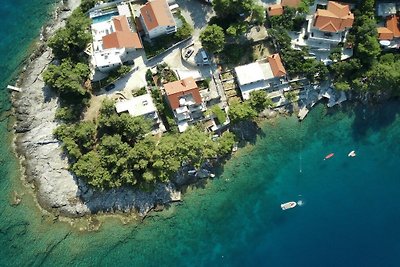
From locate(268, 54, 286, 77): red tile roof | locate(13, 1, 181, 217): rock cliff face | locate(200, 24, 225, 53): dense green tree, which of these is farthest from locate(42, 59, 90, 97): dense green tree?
locate(268, 54, 286, 77): red tile roof

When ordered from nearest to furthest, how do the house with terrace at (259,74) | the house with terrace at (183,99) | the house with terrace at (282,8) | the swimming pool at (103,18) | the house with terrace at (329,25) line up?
the house with terrace at (183,99) < the house with terrace at (329,25) < the house with terrace at (259,74) < the house with terrace at (282,8) < the swimming pool at (103,18)

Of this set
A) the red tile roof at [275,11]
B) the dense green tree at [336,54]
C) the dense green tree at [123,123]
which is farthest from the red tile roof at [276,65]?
the dense green tree at [123,123]

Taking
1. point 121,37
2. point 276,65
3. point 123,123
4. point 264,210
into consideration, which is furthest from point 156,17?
point 264,210

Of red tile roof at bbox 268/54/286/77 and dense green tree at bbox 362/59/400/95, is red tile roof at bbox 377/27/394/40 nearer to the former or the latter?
dense green tree at bbox 362/59/400/95

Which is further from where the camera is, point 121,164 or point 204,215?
point 204,215

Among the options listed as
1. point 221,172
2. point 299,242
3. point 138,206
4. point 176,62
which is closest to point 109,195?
point 138,206

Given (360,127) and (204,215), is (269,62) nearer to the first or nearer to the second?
(360,127)

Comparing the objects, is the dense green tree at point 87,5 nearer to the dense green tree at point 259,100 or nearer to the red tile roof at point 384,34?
the dense green tree at point 259,100
